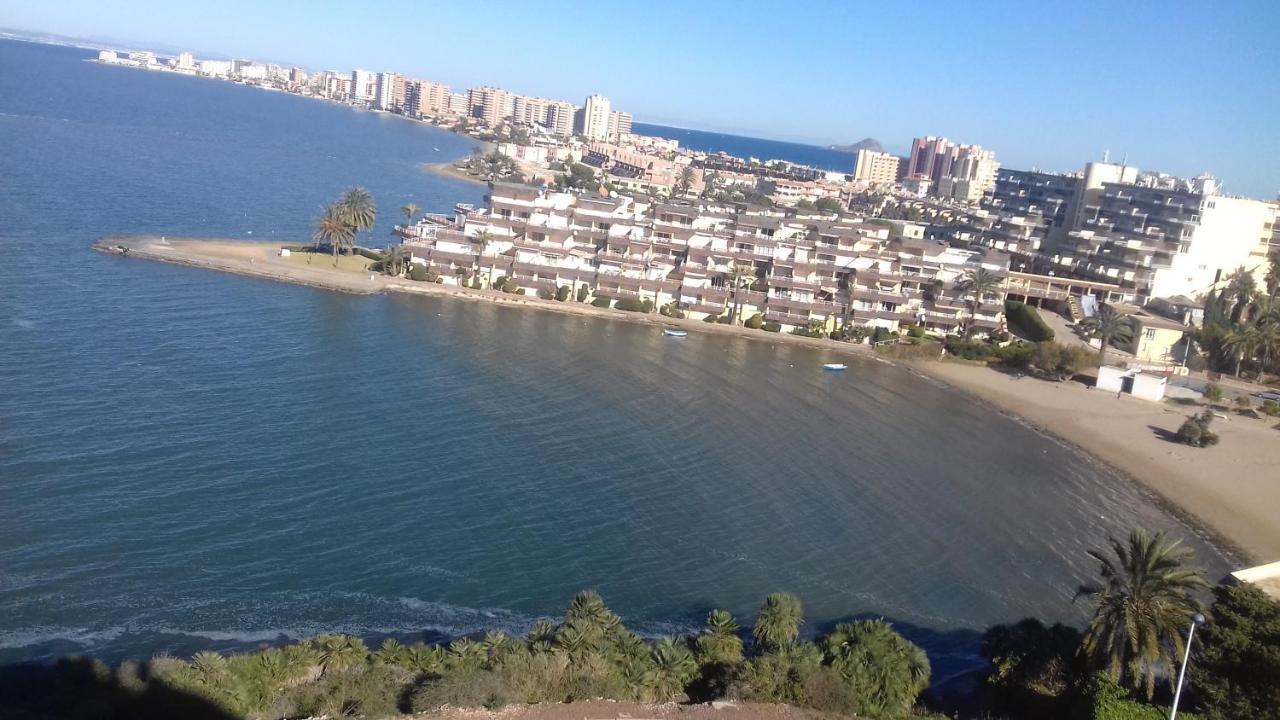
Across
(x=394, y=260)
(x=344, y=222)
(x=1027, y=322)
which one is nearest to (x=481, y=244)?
(x=394, y=260)

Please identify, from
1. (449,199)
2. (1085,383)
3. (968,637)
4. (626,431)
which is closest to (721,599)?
(968,637)

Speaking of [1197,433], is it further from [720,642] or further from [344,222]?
[344,222]

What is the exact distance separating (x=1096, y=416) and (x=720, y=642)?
22.1 metres

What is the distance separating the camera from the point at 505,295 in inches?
1561

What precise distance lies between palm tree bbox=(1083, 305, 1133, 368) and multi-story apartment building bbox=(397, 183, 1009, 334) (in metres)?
4.17

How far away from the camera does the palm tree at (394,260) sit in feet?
133

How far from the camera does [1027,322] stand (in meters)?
41.5

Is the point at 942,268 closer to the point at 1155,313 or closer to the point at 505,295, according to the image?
the point at 1155,313

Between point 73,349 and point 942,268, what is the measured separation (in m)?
33.9

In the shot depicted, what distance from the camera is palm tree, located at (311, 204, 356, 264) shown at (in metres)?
41.0

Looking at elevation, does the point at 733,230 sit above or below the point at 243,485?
above

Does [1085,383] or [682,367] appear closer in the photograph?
[682,367]

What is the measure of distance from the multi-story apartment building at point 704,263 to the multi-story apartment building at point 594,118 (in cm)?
11746

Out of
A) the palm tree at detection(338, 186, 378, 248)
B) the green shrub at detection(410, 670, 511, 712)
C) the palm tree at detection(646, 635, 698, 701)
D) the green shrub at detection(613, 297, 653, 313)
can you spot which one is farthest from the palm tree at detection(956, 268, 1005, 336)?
the green shrub at detection(410, 670, 511, 712)
